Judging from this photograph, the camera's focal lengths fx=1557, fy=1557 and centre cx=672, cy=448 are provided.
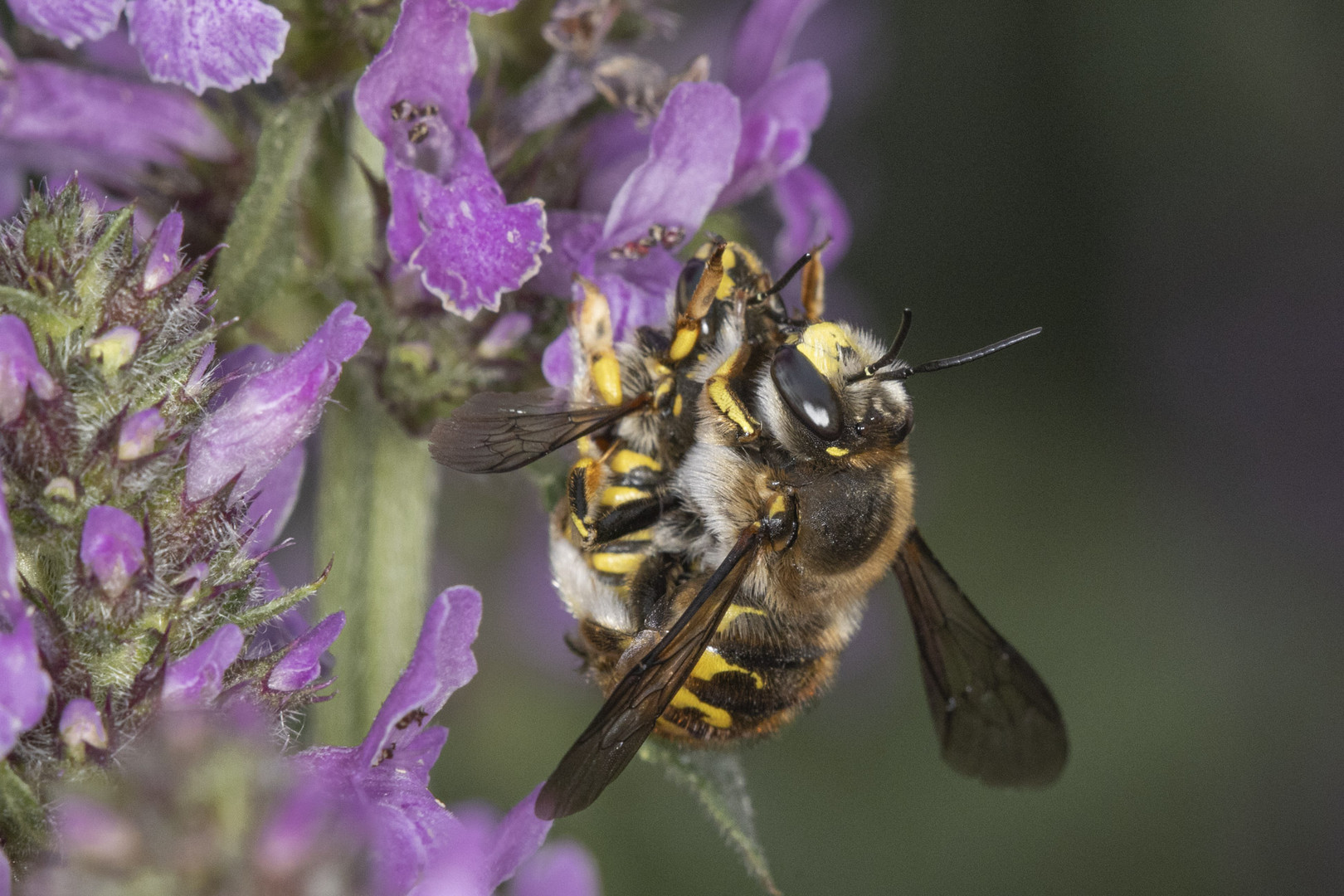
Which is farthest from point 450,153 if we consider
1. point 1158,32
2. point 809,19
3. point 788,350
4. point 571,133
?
point 1158,32

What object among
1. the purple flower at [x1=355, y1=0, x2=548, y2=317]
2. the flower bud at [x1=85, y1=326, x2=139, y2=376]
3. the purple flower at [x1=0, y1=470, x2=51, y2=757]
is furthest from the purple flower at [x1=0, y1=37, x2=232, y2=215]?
the purple flower at [x1=0, y1=470, x2=51, y2=757]

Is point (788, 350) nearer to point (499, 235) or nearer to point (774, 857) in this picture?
point (499, 235)

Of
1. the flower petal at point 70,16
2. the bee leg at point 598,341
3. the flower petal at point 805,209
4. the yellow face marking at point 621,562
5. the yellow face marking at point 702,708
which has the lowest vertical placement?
the yellow face marking at point 702,708

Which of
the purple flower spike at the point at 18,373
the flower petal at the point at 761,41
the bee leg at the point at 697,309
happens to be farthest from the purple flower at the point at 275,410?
the flower petal at the point at 761,41

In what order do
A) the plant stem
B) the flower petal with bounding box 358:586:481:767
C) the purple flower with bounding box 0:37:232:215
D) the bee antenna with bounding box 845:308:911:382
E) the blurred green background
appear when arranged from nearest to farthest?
1. the flower petal with bounding box 358:586:481:767
2. the bee antenna with bounding box 845:308:911:382
3. the purple flower with bounding box 0:37:232:215
4. the plant stem
5. the blurred green background

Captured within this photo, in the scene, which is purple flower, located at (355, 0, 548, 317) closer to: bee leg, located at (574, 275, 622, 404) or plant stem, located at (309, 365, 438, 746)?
bee leg, located at (574, 275, 622, 404)

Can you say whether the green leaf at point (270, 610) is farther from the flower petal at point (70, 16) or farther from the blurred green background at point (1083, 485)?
the blurred green background at point (1083, 485)

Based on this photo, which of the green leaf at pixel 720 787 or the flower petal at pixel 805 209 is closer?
the green leaf at pixel 720 787
